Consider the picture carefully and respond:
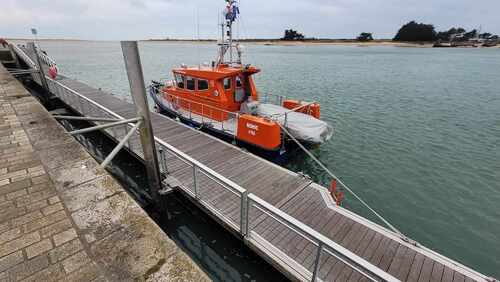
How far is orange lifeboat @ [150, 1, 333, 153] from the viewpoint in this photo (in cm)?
797

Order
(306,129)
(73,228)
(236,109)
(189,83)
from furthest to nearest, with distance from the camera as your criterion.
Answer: (189,83), (236,109), (306,129), (73,228)

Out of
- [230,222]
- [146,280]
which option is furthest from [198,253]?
[146,280]

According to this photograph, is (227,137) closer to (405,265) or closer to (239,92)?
(239,92)

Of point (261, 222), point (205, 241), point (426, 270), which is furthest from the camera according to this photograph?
point (205, 241)

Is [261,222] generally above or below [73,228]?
below

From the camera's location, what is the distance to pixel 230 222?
4910 mm

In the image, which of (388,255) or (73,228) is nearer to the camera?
(73,228)

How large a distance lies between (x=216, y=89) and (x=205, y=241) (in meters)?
6.14

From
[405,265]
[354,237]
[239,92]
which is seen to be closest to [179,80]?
[239,92]

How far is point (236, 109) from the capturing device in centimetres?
1045

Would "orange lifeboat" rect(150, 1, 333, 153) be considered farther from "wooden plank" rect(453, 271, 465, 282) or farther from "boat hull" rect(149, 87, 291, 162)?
"wooden plank" rect(453, 271, 465, 282)

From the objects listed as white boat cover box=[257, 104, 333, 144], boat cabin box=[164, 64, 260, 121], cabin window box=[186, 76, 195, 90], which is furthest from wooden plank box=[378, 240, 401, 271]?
cabin window box=[186, 76, 195, 90]

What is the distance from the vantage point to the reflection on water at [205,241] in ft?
15.6

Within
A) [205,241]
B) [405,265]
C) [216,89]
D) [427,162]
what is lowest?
[427,162]
